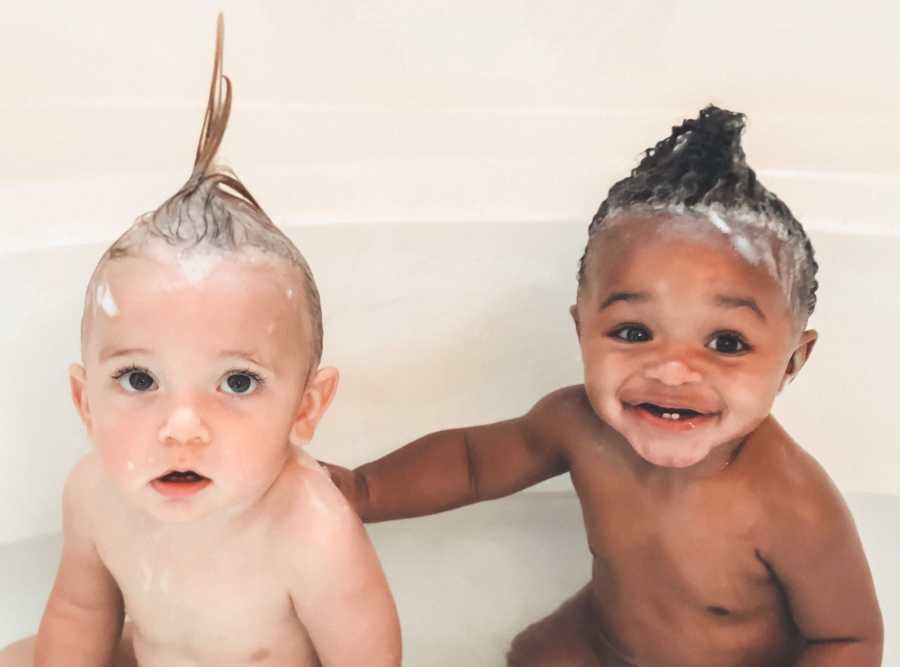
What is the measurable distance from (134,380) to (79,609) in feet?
0.80

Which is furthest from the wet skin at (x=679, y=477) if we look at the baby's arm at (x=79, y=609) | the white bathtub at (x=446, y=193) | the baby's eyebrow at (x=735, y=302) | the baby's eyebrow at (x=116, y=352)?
the baby's eyebrow at (x=116, y=352)

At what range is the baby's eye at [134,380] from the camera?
0.68 meters

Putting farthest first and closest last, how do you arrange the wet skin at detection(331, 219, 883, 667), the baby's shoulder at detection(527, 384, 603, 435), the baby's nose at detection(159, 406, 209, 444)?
1. the baby's shoulder at detection(527, 384, 603, 435)
2. the wet skin at detection(331, 219, 883, 667)
3. the baby's nose at detection(159, 406, 209, 444)

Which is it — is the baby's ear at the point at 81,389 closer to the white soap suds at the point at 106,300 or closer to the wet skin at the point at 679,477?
the white soap suds at the point at 106,300

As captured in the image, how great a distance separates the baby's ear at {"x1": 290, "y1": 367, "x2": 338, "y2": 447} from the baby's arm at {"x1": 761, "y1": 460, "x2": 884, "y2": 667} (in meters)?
0.36

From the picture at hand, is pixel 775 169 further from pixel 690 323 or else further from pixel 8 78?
pixel 8 78

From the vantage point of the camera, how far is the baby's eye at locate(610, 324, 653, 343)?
2.56 ft

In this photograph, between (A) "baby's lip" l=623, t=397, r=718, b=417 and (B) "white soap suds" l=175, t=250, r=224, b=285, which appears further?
(A) "baby's lip" l=623, t=397, r=718, b=417

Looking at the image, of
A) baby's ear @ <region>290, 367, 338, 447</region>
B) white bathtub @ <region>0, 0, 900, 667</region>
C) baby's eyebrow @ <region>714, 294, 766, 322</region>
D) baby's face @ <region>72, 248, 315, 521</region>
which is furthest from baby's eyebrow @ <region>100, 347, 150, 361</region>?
baby's eyebrow @ <region>714, 294, 766, 322</region>

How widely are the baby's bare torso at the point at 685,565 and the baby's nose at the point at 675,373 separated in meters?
0.12

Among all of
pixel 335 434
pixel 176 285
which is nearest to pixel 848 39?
pixel 335 434

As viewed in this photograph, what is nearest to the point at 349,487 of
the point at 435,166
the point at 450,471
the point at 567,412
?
the point at 450,471

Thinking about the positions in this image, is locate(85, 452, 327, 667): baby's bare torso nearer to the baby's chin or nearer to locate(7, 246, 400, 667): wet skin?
locate(7, 246, 400, 667): wet skin

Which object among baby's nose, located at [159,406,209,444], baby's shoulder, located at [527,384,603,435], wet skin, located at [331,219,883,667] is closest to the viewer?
baby's nose, located at [159,406,209,444]
